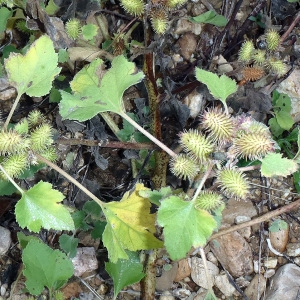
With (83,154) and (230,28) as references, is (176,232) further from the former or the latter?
(230,28)

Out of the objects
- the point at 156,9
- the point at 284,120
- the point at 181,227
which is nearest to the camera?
the point at 181,227

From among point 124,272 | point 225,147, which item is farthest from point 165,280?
point 225,147

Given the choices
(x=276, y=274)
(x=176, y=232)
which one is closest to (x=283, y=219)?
(x=276, y=274)

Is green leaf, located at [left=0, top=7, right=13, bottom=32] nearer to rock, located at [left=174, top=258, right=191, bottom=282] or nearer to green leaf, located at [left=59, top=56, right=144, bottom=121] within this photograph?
green leaf, located at [left=59, top=56, right=144, bottom=121]

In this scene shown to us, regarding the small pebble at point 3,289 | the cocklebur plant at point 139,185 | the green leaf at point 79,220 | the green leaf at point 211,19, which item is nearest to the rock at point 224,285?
the cocklebur plant at point 139,185

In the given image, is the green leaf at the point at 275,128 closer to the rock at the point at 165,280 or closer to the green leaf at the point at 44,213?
the rock at the point at 165,280

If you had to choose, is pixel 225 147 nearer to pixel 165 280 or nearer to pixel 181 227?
pixel 181 227

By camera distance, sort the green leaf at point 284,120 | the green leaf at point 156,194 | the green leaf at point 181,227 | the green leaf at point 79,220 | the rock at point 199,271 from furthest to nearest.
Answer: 1. the green leaf at point 284,120
2. the rock at point 199,271
3. the green leaf at point 79,220
4. the green leaf at point 156,194
5. the green leaf at point 181,227
